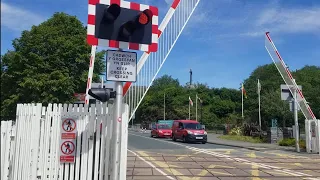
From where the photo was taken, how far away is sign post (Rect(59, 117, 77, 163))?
24.5 feet

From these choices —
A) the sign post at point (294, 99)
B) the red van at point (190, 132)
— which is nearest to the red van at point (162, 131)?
the red van at point (190, 132)

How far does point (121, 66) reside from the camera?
6492 millimetres

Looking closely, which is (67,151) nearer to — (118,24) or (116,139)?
(116,139)

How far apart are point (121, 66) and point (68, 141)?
2.16 metres

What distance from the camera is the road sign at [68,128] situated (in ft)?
24.5

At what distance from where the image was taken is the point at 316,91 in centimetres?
4844

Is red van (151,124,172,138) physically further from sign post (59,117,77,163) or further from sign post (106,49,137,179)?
sign post (106,49,137,179)

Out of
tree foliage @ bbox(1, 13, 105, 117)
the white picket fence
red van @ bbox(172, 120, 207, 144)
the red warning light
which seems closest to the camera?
the red warning light

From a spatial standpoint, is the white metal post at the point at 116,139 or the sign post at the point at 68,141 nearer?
the white metal post at the point at 116,139

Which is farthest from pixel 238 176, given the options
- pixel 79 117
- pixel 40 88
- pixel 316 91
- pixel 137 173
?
pixel 316 91

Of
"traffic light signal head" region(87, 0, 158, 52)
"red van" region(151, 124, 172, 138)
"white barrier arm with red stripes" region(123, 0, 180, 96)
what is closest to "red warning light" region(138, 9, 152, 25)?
→ "traffic light signal head" region(87, 0, 158, 52)

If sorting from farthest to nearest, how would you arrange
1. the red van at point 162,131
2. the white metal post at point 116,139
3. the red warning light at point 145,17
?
the red van at point 162,131 < the red warning light at point 145,17 < the white metal post at point 116,139

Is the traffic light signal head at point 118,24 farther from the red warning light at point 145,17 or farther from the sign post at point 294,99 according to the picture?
the sign post at point 294,99

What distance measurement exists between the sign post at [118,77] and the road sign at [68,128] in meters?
1.46
